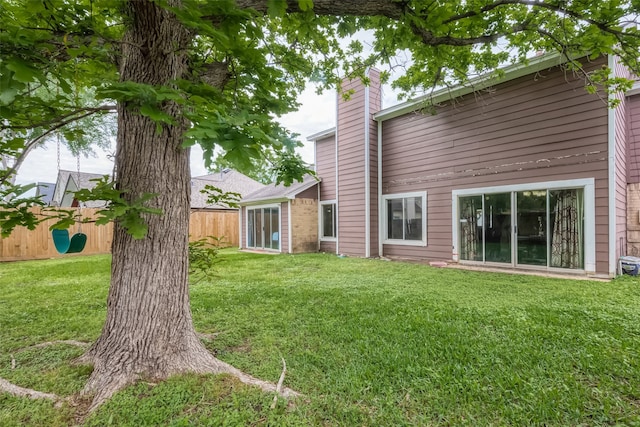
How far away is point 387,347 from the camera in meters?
2.59

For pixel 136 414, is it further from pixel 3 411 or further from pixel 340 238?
pixel 340 238

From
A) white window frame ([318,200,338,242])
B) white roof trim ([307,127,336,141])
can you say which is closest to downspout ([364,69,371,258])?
white window frame ([318,200,338,242])

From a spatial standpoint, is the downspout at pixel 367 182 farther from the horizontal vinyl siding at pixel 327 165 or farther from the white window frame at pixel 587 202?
the white window frame at pixel 587 202

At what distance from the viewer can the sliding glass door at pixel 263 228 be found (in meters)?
10.9

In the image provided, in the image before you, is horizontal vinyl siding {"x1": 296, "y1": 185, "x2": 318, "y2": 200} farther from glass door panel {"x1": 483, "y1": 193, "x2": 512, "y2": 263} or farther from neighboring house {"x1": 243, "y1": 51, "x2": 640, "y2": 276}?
glass door panel {"x1": 483, "y1": 193, "x2": 512, "y2": 263}

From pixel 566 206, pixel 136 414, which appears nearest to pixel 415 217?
pixel 566 206

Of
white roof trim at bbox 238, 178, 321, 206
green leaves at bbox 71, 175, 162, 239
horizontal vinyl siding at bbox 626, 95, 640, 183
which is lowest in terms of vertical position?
green leaves at bbox 71, 175, 162, 239

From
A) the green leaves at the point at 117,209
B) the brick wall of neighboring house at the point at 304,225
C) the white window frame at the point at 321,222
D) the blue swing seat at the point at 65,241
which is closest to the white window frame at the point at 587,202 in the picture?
the white window frame at the point at 321,222

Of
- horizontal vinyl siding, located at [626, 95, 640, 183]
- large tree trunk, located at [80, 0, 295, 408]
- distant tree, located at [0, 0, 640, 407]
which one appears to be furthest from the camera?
horizontal vinyl siding, located at [626, 95, 640, 183]

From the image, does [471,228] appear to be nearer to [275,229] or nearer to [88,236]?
[275,229]

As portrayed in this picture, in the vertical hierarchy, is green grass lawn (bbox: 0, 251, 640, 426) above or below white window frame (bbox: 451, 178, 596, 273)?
below

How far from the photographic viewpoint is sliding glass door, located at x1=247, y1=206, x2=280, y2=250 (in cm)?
1091

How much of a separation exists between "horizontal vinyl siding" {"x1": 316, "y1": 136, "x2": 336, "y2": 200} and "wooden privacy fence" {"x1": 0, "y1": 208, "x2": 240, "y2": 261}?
392 centimetres

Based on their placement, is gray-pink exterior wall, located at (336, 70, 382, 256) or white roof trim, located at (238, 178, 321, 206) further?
white roof trim, located at (238, 178, 321, 206)
